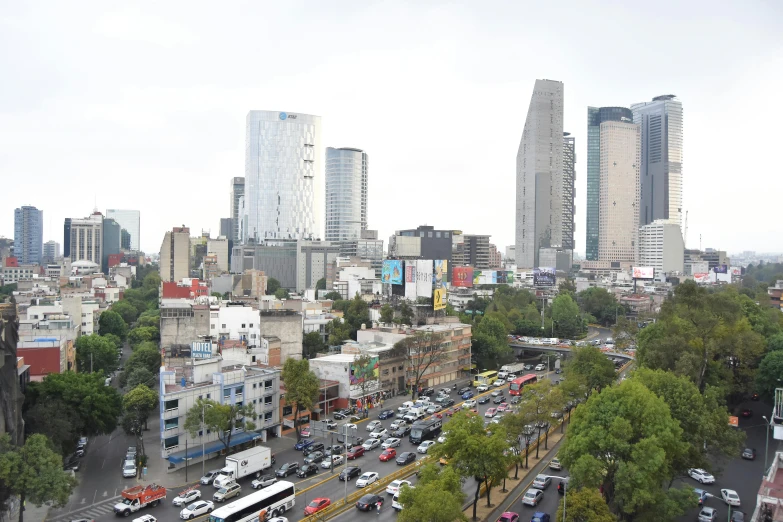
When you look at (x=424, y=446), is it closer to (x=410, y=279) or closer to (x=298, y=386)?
(x=298, y=386)

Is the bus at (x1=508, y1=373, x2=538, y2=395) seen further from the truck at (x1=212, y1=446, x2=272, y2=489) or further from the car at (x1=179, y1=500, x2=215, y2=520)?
the car at (x1=179, y1=500, x2=215, y2=520)

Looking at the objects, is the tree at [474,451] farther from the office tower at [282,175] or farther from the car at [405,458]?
the office tower at [282,175]

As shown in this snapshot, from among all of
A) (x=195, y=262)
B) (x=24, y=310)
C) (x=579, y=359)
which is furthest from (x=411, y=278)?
(x=195, y=262)

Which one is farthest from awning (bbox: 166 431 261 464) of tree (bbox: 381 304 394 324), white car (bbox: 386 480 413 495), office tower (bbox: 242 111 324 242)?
office tower (bbox: 242 111 324 242)

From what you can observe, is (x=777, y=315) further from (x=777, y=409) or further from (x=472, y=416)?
(x=472, y=416)

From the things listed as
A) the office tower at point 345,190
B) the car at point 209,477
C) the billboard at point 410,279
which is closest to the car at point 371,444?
the car at point 209,477

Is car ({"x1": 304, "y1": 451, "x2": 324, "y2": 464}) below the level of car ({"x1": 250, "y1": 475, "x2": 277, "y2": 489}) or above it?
above
